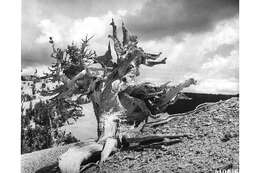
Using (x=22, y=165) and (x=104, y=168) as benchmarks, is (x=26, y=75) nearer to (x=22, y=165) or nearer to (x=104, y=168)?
(x=22, y=165)

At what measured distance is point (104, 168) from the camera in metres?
2.65

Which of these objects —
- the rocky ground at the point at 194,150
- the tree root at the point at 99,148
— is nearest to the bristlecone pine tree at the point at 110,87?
the tree root at the point at 99,148

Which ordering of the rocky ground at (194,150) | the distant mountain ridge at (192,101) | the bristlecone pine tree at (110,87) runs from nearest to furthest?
the rocky ground at (194,150)
the bristlecone pine tree at (110,87)
the distant mountain ridge at (192,101)

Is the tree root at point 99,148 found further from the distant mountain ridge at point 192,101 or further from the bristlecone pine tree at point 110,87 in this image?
the distant mountain ridge at point 192,101

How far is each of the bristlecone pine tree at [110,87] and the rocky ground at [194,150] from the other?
118 millimetres

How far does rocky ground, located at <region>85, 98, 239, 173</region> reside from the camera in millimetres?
2525

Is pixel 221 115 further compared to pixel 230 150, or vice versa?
pixel 221 115

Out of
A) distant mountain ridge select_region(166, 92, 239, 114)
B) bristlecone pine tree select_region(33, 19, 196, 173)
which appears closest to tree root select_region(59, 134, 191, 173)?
bristlecone pine tree select_region(33, 19, 196, 173)

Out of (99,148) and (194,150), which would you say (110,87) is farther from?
(194,150)

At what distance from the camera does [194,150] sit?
265 centimetres

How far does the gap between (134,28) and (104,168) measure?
994 mm

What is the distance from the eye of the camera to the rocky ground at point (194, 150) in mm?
2525
